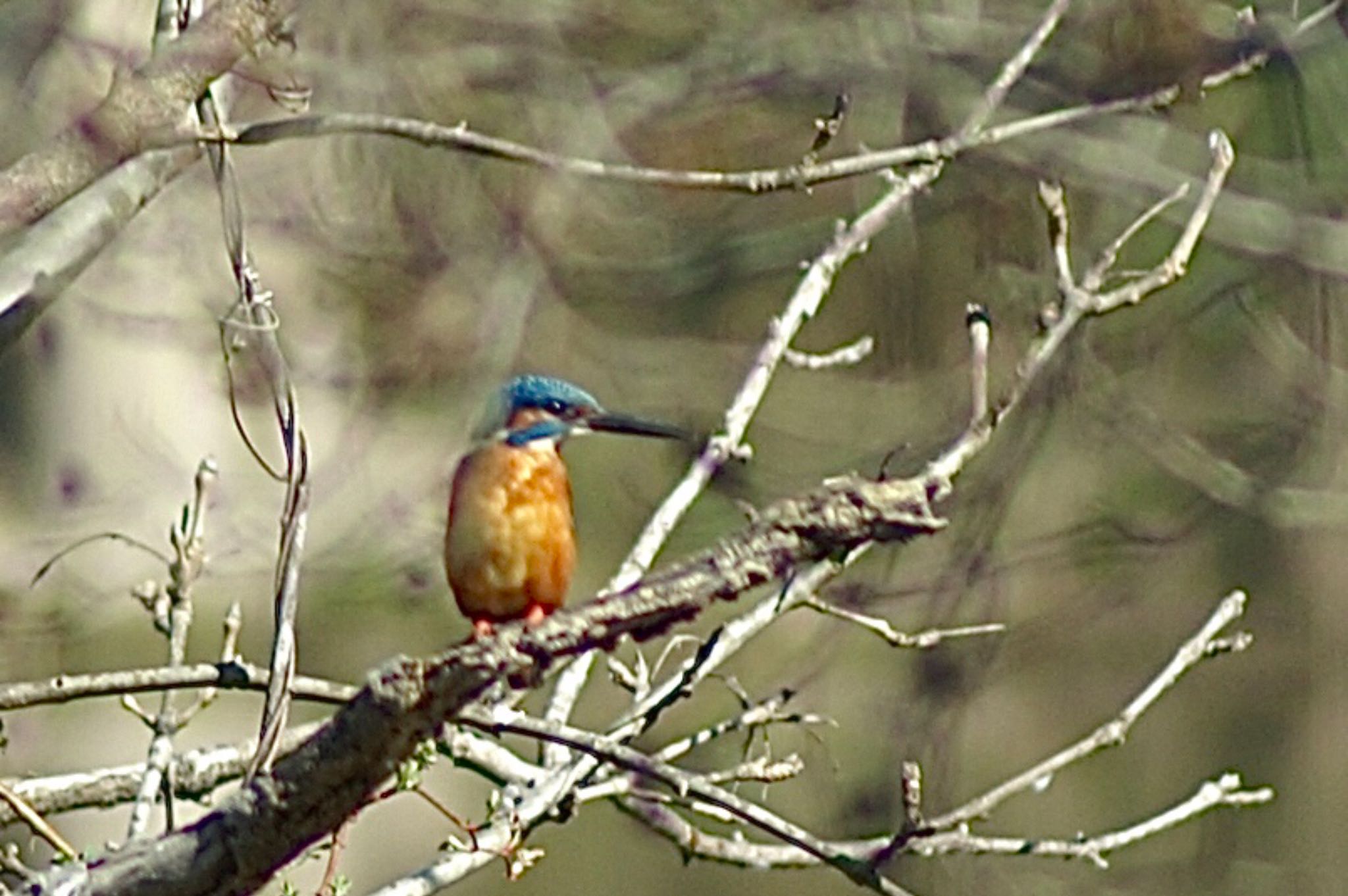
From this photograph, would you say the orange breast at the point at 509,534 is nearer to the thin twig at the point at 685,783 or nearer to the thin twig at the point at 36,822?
the thin twig at the point at 685,783

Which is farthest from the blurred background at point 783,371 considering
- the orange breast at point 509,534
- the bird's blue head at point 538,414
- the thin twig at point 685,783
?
the thin twig at point 685,783

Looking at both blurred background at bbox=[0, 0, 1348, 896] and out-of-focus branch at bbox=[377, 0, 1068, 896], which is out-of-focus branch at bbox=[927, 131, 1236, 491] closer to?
out-of-focus branch at bbox=[377, 0, 1068, 896]

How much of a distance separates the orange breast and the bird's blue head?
0.06 m

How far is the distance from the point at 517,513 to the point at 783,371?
4.50m

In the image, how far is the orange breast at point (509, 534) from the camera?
3115 millimetres

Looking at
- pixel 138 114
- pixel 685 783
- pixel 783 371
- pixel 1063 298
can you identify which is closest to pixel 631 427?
pixel 1063 298

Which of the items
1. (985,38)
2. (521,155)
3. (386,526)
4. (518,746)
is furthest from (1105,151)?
(521,155)

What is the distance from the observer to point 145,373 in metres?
6.96

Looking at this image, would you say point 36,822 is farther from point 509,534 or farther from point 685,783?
point 509,534

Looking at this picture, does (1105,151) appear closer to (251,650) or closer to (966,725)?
(966,725)

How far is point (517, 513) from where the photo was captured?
318cm

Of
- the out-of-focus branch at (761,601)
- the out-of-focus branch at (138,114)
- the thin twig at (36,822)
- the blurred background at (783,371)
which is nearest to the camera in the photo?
the thin twig at (36,822)

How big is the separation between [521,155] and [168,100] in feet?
1.25

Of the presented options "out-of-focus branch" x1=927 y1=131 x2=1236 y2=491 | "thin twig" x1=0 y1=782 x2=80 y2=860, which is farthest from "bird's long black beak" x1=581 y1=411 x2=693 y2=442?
"thin twig" x1=0 y1=782 x2=80 y2=860
